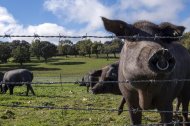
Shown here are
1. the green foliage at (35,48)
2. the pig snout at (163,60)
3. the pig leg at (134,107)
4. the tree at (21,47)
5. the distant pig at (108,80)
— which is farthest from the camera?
the distant pig at (108,80)

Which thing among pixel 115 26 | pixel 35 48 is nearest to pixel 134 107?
pixel 115 26

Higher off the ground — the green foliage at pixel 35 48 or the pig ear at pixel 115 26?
the pig ear at pixel 115 26

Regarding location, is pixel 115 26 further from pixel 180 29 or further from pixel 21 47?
pixel 21 47

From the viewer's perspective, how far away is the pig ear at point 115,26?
6.07 m

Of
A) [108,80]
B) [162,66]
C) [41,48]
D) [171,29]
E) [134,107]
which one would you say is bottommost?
[108,80]

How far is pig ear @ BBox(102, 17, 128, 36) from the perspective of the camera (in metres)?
6.07

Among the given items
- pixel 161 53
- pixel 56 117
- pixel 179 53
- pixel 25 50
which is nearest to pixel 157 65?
pixel 161 53

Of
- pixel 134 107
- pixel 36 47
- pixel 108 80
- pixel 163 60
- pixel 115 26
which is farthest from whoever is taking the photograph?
pixel 108 80

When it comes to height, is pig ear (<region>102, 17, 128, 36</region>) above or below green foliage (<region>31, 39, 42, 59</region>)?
above

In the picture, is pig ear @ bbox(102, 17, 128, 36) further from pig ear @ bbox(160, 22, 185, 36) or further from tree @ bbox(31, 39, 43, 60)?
tree @ bbox(31, 39, 43, 60)

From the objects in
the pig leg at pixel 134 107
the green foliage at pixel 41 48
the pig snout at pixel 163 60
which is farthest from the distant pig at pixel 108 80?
the pig snout at pixel 163 60

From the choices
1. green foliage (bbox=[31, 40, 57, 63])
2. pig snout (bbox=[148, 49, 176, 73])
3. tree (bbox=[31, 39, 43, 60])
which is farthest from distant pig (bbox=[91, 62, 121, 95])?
pig snout (bbox=[148, 49, 176, 73])

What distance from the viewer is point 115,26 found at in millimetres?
6133

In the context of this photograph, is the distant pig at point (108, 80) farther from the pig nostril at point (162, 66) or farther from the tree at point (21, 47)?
the pig nostril at point (162, 66)
